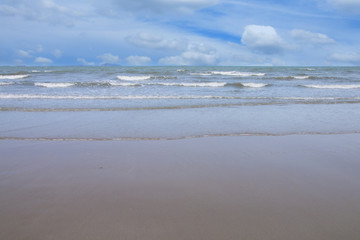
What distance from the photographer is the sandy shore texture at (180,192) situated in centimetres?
269

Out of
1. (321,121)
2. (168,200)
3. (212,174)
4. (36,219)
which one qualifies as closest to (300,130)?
(321,121)

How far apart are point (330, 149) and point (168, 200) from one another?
4.02 meters

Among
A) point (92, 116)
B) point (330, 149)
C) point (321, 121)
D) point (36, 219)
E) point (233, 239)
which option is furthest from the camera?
point (92, 116)

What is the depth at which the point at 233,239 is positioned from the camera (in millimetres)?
2553

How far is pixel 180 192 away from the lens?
137 inches

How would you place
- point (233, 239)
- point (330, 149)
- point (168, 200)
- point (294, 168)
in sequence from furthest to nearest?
1. point (330, 149)
2. point (294, 168)
3. point (168, 200)
4. point (233, 239)

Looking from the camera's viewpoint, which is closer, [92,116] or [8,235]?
[8,235]

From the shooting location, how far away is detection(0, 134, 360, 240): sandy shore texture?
8.84ft

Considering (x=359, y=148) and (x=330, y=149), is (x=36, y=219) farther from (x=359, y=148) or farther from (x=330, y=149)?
(x=359, y=148)

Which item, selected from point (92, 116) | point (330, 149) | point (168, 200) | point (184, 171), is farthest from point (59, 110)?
point (330, 149)

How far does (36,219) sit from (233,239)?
85.3 inches

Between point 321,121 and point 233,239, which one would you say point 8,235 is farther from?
point 321,121

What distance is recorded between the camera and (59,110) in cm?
1040

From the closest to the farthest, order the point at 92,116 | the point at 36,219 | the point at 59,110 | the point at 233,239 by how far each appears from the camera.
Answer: the point at 233,239 → the point at 36,219 → the point at 92,116 → the point at 59,110
